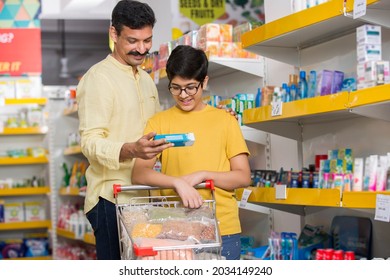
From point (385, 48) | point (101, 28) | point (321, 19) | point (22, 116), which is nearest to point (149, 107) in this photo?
point (321, 19)

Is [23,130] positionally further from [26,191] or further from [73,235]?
[73,235]

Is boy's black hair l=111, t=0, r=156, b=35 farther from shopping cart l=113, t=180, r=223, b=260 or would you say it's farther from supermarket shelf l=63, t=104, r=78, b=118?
supermarket shelf l=63, t=104, r=78, b=118

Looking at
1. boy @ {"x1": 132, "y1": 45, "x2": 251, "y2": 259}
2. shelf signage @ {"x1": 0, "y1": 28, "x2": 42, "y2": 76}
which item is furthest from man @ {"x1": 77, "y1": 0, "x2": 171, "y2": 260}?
A: shelf signage @ {"x1": 0, "y1": 28, "x2": 42, "y2": 76}

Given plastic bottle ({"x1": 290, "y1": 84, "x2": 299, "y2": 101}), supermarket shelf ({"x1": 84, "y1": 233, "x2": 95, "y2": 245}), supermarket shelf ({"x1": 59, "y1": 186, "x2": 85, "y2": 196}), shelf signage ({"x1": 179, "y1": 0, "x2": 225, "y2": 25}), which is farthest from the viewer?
shelf signage ({"x1": 179, "y1": 0, "x2": 225, "y2": 25})

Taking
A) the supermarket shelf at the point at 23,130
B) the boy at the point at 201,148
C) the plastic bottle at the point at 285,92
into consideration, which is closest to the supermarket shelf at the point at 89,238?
the supermarket shelf at the point at 23,130

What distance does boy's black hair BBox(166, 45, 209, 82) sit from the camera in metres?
2.96

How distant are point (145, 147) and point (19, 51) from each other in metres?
6.63

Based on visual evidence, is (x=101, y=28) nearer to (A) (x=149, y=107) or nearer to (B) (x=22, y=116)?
(B) (x=22, y=116)

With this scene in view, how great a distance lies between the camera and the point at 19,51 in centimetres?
893

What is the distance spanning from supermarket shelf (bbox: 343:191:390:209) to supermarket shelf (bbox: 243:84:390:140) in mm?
368

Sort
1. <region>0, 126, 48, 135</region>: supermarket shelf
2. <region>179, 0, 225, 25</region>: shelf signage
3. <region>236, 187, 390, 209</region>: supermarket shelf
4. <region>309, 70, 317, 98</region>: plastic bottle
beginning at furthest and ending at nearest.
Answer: <region>179, 0, 225, 25</region>: shelf signage → <region>0, 126, 48, 135</region>: supermarket shelf → <region>309, 70, 317, 98</region>: plastic bottle → <region>236, 187, 390, 209</region>: supermarket shelf

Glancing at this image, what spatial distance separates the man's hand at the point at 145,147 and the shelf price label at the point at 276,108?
1.23m

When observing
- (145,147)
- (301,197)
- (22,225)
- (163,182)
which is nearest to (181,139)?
(145,147)
